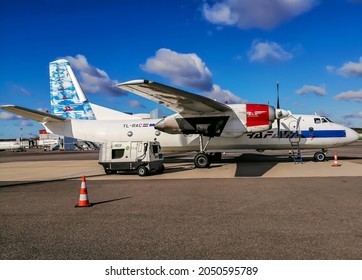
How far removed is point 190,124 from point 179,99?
259 cm

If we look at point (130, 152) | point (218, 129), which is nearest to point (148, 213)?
point (130, 152)

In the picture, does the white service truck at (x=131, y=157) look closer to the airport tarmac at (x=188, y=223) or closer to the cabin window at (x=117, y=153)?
the cabin window at (x=117, y=153)

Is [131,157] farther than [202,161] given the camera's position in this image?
No

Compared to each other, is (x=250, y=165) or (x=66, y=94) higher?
(x=66, y=94)

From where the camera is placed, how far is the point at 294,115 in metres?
22.6

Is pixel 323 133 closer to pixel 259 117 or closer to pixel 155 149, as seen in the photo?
pixel 259 117

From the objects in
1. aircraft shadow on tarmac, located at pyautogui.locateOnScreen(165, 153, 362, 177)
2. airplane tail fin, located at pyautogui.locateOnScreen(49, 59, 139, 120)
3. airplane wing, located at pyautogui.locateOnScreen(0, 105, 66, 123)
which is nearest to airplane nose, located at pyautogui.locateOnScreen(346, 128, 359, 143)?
aircraft shadow on tarmac, located at pyautogui.locateOnScreen(165, 153, 362, 177)

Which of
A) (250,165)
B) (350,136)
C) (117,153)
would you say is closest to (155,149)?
(117,153)

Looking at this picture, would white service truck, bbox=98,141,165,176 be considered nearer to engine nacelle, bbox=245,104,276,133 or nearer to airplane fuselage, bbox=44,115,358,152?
airplane fuselage, bbox=44,115,358,152

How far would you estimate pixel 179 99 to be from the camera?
17812mm

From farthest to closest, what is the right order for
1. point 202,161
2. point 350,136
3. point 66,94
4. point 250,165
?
point 66,94 < point 350,136 < point 250,165 < point 202,161

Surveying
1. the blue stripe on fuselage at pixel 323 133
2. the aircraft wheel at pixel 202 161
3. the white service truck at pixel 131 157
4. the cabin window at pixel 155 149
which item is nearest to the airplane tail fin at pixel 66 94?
the white service truck at pixel 131 157

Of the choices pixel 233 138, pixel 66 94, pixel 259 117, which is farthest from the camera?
pixel 66 94

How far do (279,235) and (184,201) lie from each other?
4.01m
